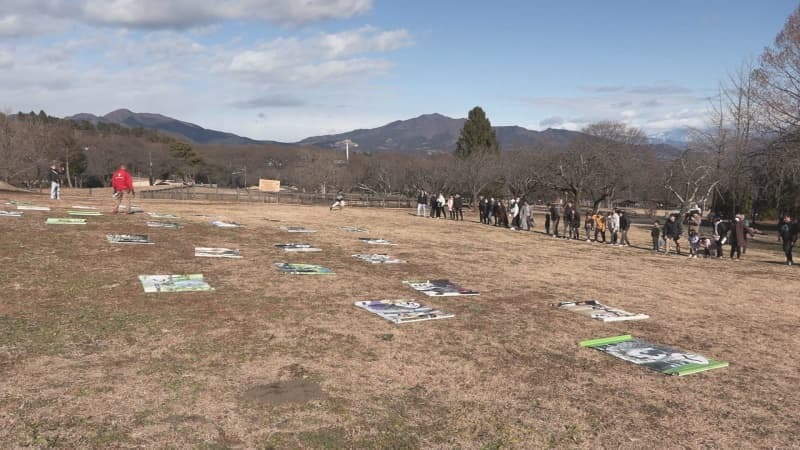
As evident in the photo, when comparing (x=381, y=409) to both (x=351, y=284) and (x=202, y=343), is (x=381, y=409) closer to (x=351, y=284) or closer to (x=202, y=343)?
(x=202, y=343)

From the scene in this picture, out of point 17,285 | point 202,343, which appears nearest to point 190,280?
point 17,285

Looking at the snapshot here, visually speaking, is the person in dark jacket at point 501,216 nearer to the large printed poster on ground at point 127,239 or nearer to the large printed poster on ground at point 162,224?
the large printed poster on ground at point 162,224

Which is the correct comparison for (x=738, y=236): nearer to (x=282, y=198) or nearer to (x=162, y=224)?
(x=162, y=224)

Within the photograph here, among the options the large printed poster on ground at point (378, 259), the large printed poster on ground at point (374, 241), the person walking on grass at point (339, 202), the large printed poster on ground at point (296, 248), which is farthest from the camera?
the person walking on grass at point (339, 202)

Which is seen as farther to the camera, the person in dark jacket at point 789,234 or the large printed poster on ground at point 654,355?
the person in dark jacket at point 789,234

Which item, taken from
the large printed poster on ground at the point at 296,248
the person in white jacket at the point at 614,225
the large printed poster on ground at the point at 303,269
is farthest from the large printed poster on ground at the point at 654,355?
the person in white jacket at the point at 614,225

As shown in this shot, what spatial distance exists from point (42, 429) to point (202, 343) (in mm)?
2321

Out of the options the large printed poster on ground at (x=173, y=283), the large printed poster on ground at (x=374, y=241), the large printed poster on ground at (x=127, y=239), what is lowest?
the large printed poster on ground at (x=173, y=283)

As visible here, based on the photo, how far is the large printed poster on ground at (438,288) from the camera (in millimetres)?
10109

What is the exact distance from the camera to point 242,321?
24.5 feet

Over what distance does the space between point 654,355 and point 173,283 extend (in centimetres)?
804

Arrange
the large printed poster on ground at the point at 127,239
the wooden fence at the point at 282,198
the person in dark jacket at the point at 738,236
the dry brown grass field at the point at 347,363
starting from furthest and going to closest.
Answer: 1. the wooden fence at the point at 282,198
2. the person in dark jacket at the point at 738,236
3. the large printed poster on ground at the point at 127,239
4. the dry brown grass field at the point at 347,363

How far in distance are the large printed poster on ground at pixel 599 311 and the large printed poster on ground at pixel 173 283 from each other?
6.66m

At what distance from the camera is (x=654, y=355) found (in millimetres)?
6984
